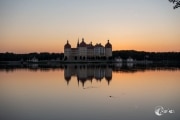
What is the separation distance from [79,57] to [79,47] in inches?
119

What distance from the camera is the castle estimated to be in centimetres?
9406

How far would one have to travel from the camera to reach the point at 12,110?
1142 centimetres

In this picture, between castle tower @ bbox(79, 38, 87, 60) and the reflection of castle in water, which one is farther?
castle tower @ bbox(79, 38, 87, 60)

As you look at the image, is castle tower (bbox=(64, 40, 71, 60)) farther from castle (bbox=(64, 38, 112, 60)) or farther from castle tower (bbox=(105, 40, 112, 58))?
castle tower (bbox=(105, 40, 112, 58))

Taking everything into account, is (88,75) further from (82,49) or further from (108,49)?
(108,49)

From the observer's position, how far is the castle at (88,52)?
9406 cm

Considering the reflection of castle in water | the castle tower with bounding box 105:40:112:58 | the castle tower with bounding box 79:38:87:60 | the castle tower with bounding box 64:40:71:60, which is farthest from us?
the castle tower with bounding box 105:40:112:58

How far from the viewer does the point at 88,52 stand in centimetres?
9450
